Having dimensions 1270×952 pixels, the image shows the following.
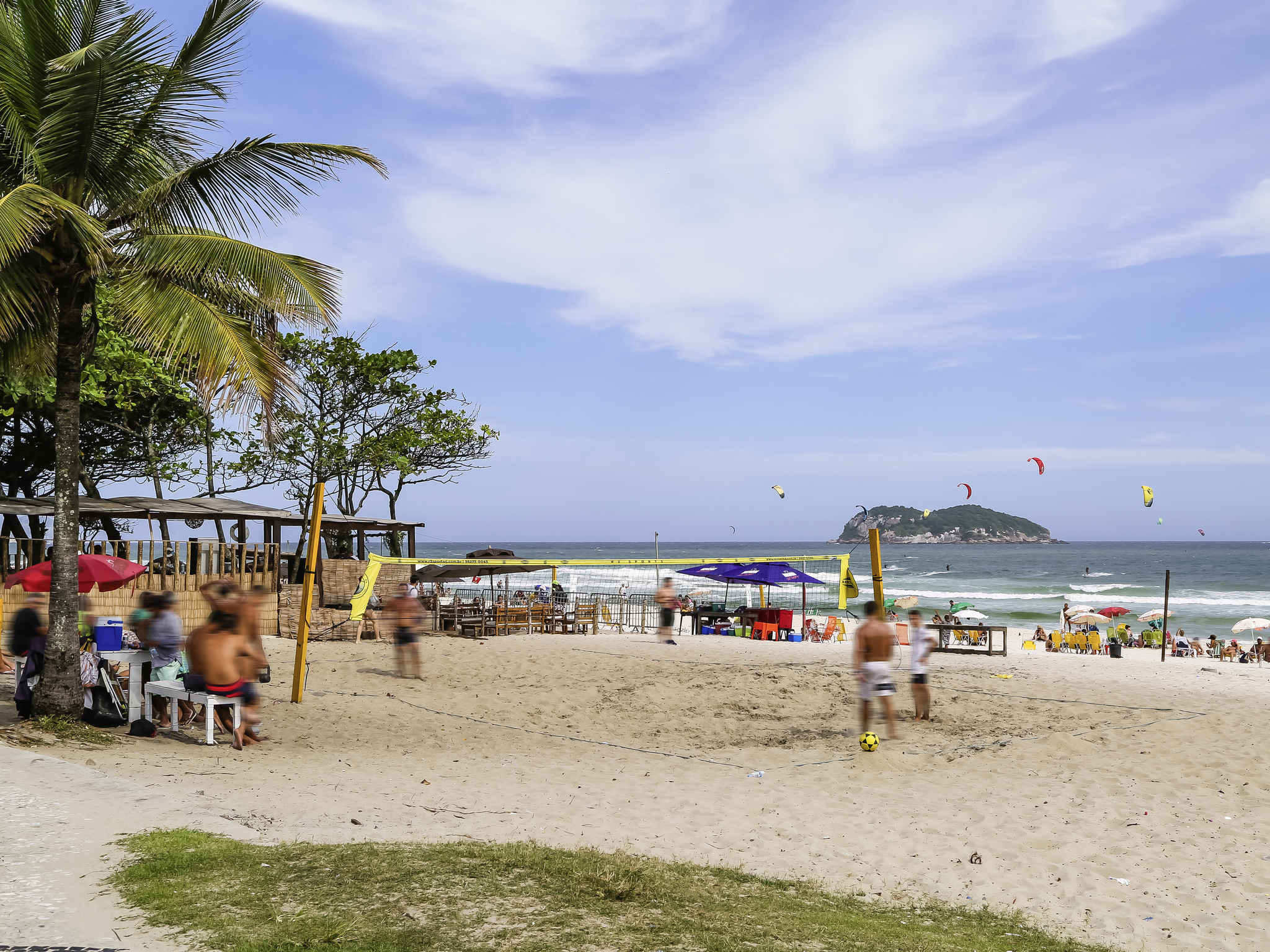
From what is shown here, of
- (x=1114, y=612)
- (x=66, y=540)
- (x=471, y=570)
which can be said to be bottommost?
(x=1114, y=612)

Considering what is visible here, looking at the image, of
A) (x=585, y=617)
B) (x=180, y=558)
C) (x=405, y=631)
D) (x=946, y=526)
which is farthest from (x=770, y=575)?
(x=946, y=526)

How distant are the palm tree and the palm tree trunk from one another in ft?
0.04

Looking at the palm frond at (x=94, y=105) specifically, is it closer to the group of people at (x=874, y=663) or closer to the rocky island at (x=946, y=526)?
the group of people at (x=874, y=663)

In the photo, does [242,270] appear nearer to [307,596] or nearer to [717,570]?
[307,596]

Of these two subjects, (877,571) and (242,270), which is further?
(877,571)

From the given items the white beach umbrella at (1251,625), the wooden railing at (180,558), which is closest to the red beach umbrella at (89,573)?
the wooden railing at (180,558)

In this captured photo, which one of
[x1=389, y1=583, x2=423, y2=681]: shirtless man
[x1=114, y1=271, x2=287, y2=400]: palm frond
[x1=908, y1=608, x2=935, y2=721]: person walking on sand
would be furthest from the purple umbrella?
[x1=114, y1=271, x2=287, y2=400]: palm frond

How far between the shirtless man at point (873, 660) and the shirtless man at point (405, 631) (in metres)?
6.75

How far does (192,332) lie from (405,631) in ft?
21.1

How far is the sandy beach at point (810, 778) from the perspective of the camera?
5859 mm

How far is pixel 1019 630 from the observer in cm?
3147

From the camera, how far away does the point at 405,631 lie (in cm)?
1348

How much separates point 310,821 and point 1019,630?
29.9 meters

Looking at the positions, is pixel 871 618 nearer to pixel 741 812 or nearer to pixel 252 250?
pixel 741 812
